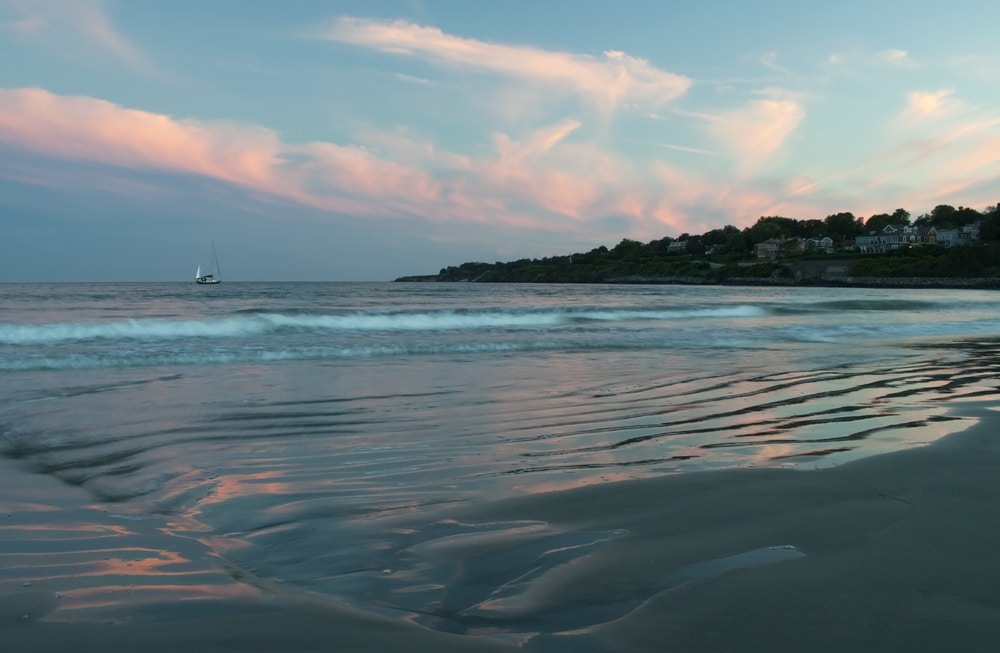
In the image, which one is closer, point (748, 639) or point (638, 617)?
point (748, 639)

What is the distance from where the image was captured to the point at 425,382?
28.1ft

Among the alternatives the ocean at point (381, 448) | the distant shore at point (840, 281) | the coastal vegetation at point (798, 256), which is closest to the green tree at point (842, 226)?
the coastal vegetation at point (798, 256)

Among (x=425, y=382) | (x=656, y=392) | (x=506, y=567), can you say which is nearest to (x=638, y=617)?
(x=506, y=567)

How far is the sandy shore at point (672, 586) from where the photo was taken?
6.80ft

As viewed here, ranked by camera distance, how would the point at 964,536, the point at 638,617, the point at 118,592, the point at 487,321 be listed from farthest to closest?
the point at 487,321 → the point at 964,536 → the point at 118,592 → the point at 638,617

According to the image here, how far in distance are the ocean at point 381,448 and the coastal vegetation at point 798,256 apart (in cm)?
8314

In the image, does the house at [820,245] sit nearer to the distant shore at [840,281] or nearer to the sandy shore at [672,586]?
the distant shore at [840,281]

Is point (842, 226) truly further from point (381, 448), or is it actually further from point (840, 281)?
point (381, 448)

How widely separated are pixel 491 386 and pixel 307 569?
5.55 m

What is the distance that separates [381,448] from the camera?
490 cm

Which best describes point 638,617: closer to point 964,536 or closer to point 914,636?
point 914,636

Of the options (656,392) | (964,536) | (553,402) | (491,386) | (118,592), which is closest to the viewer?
(118,592)

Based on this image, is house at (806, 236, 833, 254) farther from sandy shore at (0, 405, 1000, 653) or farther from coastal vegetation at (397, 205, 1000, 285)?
sandy shore at (0, 405, 1000, 653)

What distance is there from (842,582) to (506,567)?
1199 millimetres
